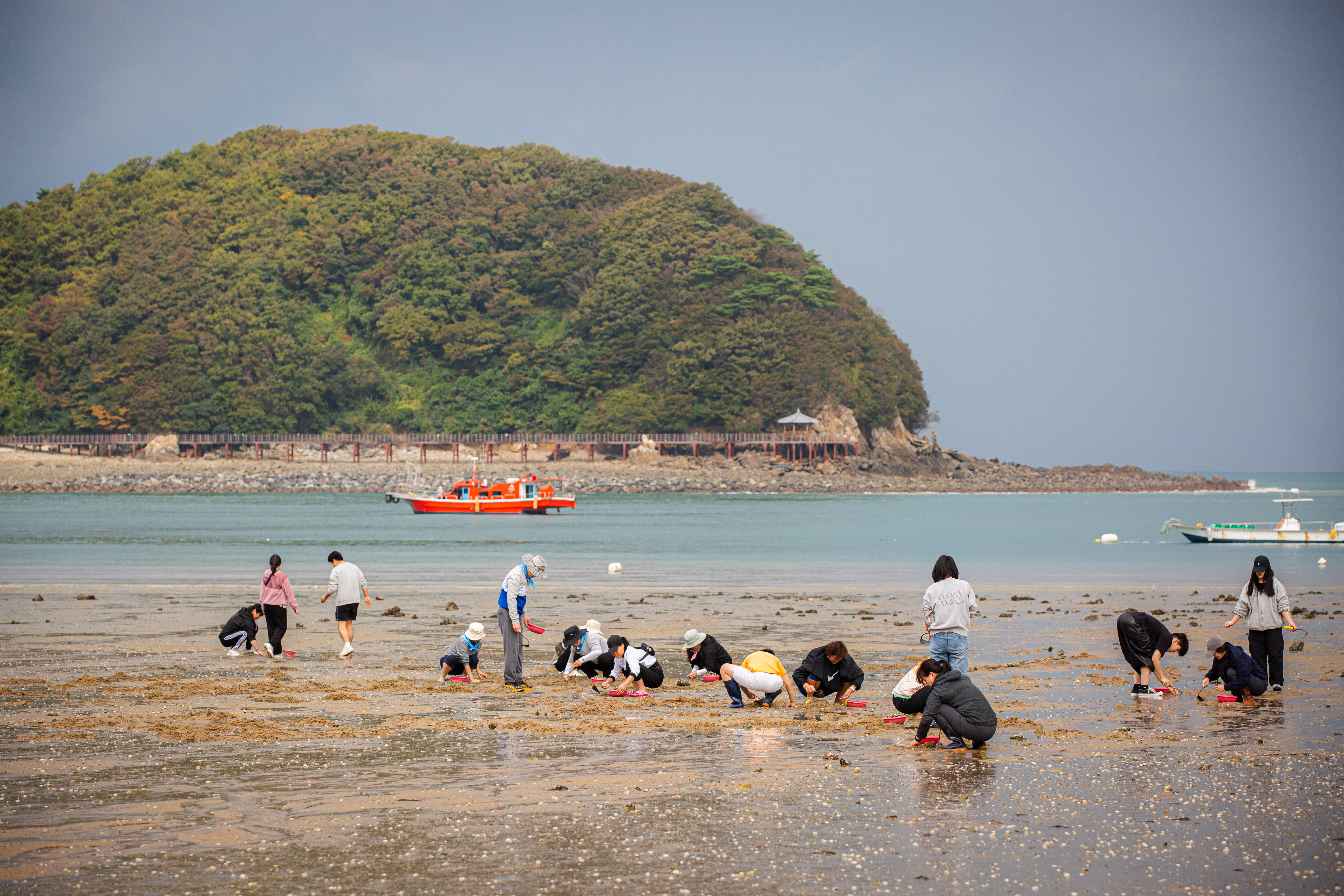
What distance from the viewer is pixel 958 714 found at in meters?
10.5

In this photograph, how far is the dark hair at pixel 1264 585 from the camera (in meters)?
12.9

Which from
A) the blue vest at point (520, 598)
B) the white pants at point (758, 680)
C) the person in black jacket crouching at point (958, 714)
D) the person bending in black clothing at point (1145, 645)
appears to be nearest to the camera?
the person in black jacket crouching at point (958, 714)

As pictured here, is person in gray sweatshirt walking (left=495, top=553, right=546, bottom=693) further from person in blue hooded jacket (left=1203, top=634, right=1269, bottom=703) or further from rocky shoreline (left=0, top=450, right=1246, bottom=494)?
rocky shoreline (left=0, top=450, right=1246, bottom=494)

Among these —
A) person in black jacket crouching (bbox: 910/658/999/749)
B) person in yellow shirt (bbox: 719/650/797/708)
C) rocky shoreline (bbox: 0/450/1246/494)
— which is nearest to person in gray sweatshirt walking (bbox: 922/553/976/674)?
person in black jacket crouching (bbox: 910/658/999/749)

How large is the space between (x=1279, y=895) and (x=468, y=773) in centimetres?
A: 603

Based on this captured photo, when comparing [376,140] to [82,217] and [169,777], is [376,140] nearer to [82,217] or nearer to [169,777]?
[82,217]

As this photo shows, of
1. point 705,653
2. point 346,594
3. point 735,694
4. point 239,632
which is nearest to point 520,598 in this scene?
point 705,653

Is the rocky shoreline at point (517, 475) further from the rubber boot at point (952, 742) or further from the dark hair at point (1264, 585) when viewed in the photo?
the rubber boot at point (952, 742)

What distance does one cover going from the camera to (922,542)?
46125mm

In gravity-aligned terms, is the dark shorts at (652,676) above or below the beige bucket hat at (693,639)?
below

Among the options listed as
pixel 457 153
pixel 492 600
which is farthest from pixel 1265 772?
pixel 457 153

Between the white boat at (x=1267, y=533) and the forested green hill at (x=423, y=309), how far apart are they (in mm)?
63574

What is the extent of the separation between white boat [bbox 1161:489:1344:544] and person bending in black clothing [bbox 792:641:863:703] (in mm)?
34463

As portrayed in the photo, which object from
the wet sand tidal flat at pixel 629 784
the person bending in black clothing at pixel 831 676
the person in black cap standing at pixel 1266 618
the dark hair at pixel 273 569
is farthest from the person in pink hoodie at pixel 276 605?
the person in black cap standing at pixel 1266 618
